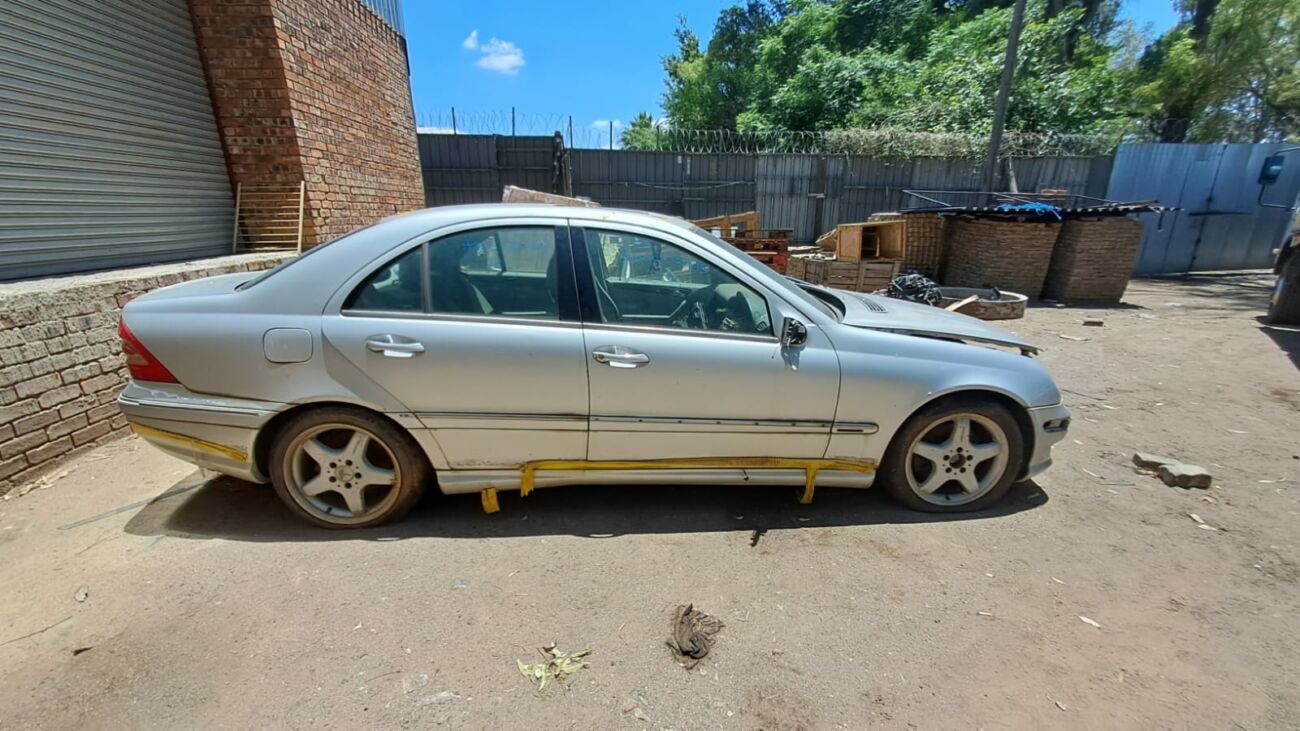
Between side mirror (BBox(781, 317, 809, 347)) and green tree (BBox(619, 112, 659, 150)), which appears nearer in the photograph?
side mirror (BBox(781, 317, 809, 347))

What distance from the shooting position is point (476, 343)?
7.72 ft

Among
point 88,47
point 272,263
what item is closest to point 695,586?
point 272,263

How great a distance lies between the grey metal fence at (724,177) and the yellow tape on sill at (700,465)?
32.7 ft

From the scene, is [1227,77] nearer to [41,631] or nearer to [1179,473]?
[1179,473]

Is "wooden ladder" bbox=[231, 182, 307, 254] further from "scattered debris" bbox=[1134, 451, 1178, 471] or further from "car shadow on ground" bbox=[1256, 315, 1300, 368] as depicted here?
"car shadow on ground" bbox=[1256, 315, 1300, 368]

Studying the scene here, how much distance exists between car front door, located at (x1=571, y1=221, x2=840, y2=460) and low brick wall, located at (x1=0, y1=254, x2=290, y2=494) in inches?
130

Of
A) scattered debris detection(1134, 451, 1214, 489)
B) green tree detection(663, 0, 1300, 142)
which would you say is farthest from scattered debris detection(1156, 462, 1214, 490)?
green tree detection(663, 0, 1300, 142)

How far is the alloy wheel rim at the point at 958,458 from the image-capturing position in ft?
8.95

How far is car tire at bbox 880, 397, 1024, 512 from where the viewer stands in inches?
105

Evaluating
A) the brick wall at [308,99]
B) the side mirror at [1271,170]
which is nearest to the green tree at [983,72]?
the side mirror at [1271,170]

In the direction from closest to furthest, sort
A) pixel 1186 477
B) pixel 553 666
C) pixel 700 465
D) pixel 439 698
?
pixel 439 698 < pixel 553 666 < pixel 700 465 < pixel 1186 477

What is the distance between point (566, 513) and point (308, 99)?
5829 mm

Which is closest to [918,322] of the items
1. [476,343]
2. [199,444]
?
[476,343]

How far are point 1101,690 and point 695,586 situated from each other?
4.81ft
